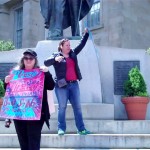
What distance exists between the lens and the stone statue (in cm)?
A: 943

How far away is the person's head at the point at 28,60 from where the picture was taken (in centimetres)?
441

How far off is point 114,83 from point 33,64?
5238 millimetres

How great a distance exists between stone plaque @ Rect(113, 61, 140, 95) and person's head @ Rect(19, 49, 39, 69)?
515 cm

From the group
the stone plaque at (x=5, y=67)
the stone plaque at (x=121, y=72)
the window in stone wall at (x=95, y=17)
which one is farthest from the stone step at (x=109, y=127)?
the window in stone wall at (x=95, y=17)

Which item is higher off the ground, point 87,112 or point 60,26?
point 60,26

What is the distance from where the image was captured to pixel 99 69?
9.31m

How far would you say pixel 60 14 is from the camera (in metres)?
9.41

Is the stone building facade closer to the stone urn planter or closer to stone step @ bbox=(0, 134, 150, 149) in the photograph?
the stone urn planter

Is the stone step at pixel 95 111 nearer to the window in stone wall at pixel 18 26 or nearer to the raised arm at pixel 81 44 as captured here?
the raised arm at pixel 81 44

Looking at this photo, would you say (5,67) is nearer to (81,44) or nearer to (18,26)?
(81,44)

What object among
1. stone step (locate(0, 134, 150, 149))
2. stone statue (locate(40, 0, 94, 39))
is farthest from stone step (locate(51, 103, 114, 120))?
stone statue (locate(40, 0, 94, 39))

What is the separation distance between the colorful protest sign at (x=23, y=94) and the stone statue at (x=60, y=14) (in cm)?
499

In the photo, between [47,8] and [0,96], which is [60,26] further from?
[0,96]

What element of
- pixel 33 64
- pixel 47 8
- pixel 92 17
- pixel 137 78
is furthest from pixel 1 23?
pixel 33 64
